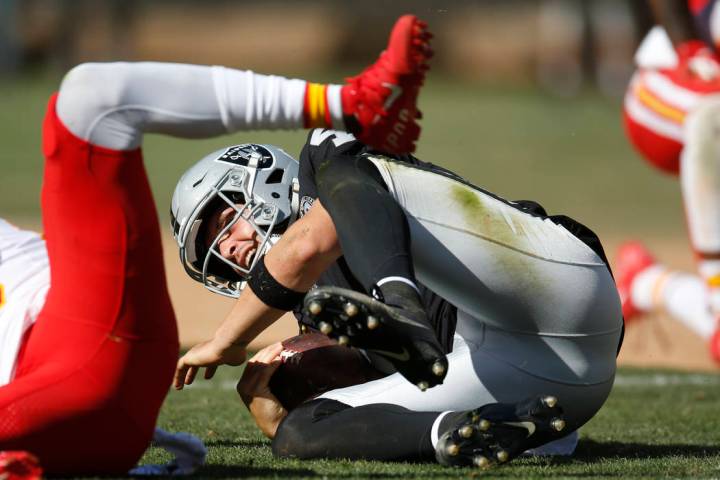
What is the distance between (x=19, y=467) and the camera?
2.49 m

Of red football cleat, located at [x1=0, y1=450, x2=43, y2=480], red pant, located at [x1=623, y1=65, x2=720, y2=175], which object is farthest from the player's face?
red pant, located at [x1=623, y1=65, x2=720, y2=175]

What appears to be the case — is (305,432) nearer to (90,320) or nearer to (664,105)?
(90,320)

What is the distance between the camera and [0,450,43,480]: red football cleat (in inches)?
97.2

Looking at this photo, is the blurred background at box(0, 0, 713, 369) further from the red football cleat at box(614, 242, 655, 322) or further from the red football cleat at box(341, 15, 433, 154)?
the red football cleat at box(341, 15, 433, 154)

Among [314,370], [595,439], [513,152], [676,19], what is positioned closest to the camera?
[314,370]

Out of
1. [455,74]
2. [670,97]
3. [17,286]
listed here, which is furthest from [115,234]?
[455,74]

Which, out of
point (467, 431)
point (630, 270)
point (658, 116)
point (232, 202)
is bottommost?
point (630, 270)

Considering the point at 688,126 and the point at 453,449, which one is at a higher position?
the point at 453,449

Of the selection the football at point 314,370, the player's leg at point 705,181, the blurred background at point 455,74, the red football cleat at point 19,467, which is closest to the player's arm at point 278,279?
the football at point 314,370

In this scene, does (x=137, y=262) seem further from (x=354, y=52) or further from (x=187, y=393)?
(x=354, y=52)

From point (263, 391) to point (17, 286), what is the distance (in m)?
0.84

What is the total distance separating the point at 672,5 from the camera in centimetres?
605

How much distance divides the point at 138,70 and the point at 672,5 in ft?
13.5

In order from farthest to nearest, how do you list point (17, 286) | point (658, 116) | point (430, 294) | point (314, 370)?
1. point (658, 116)
2. point (314, 370)
3. point (430, 294)
4. point (17, 286)
